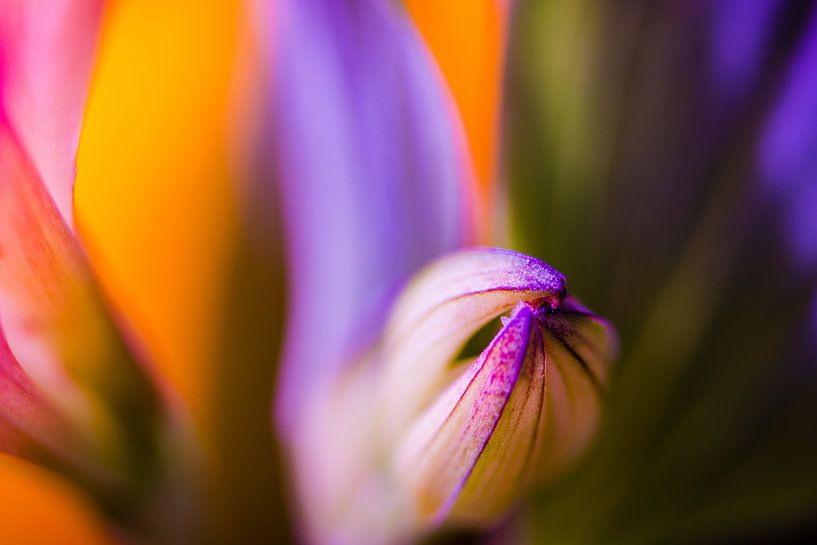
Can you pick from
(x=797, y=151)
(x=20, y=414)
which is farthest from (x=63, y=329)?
(x=797, y=151)

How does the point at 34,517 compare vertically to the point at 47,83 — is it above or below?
below

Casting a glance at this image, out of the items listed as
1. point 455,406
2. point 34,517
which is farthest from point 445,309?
point 34,517

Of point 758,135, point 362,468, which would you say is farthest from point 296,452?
point 758,135

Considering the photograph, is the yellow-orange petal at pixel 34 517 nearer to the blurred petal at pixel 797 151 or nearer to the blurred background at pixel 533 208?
the blurred background at pixel 533 208

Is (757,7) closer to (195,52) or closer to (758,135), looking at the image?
(758,135)

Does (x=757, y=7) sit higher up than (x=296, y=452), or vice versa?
(x=757, y=7)

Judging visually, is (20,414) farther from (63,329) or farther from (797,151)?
(797,151)

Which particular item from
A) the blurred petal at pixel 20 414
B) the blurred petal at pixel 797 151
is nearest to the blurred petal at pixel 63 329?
the blurred petal at pixel 20 414
